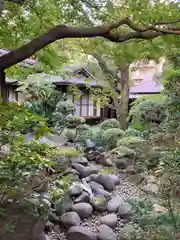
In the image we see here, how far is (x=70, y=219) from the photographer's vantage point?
346 cm

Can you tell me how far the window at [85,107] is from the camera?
10.7 m

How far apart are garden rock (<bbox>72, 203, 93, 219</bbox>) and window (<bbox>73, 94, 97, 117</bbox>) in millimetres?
7018

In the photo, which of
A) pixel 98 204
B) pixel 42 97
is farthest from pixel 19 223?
pixel 42 97

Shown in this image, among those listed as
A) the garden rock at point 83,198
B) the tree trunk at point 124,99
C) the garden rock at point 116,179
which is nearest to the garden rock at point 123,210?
the garden rock at point 83,198

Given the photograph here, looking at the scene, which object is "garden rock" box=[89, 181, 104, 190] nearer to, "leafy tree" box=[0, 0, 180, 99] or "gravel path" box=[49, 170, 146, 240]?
"gravel path" box=[49, 170, 146, 240]

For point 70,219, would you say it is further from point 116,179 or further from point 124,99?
point 124,99

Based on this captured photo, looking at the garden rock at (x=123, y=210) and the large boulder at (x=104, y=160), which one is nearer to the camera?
the garden rock at (x=123, y=210)

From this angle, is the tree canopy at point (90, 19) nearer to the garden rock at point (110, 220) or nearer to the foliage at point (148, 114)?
the garden rock at point (110, 220)

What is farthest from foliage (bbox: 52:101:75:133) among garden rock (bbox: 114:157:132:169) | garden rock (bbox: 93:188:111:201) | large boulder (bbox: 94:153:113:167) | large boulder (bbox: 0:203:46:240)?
large boulder (bbox: 0:203:46:240)

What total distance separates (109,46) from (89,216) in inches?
104

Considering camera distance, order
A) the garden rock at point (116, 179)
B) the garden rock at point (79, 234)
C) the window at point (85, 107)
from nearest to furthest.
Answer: the garden rock at point (79, 234) < the garden rock at point (116, 179) < the window at point (85, 107)

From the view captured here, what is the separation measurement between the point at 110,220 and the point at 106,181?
3.48 ft

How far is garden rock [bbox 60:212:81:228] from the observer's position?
3.42 m

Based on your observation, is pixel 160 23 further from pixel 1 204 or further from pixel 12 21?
pixel 1 204
